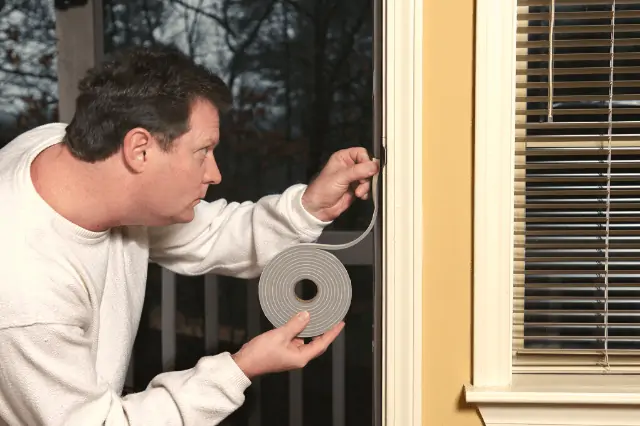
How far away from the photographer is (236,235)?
63.7 inches

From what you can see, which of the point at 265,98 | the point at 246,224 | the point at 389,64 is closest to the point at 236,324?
the point at 265,98

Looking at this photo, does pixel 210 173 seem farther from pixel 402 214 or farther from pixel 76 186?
pixel 402 214

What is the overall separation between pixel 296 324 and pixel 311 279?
0.12 meters

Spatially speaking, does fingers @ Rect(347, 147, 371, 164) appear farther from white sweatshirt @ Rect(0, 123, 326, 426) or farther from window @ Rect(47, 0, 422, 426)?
window @ Rect(47, 0, 422, 426)

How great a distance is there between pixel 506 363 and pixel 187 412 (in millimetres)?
635

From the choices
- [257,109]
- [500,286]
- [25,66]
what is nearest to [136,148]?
[500,286]

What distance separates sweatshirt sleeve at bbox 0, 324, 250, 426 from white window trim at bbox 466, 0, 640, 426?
51 cm

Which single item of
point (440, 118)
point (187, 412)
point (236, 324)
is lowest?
point (236, 324)

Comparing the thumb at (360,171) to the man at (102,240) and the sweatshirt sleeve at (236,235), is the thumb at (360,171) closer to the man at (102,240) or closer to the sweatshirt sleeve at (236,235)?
the sweatshirt sleeve at (236,235)

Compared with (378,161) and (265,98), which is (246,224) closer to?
(378,161)

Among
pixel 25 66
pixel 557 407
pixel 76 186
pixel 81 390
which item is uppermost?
pixel 25 66

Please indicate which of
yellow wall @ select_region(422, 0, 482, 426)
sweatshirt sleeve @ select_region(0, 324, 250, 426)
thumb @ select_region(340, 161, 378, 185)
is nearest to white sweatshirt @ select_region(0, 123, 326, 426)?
sweatshirt sleeve @ select_region(0, 324, 250, 426)

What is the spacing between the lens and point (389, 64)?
153 cm

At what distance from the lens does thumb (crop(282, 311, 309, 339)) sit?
1.43 metres
